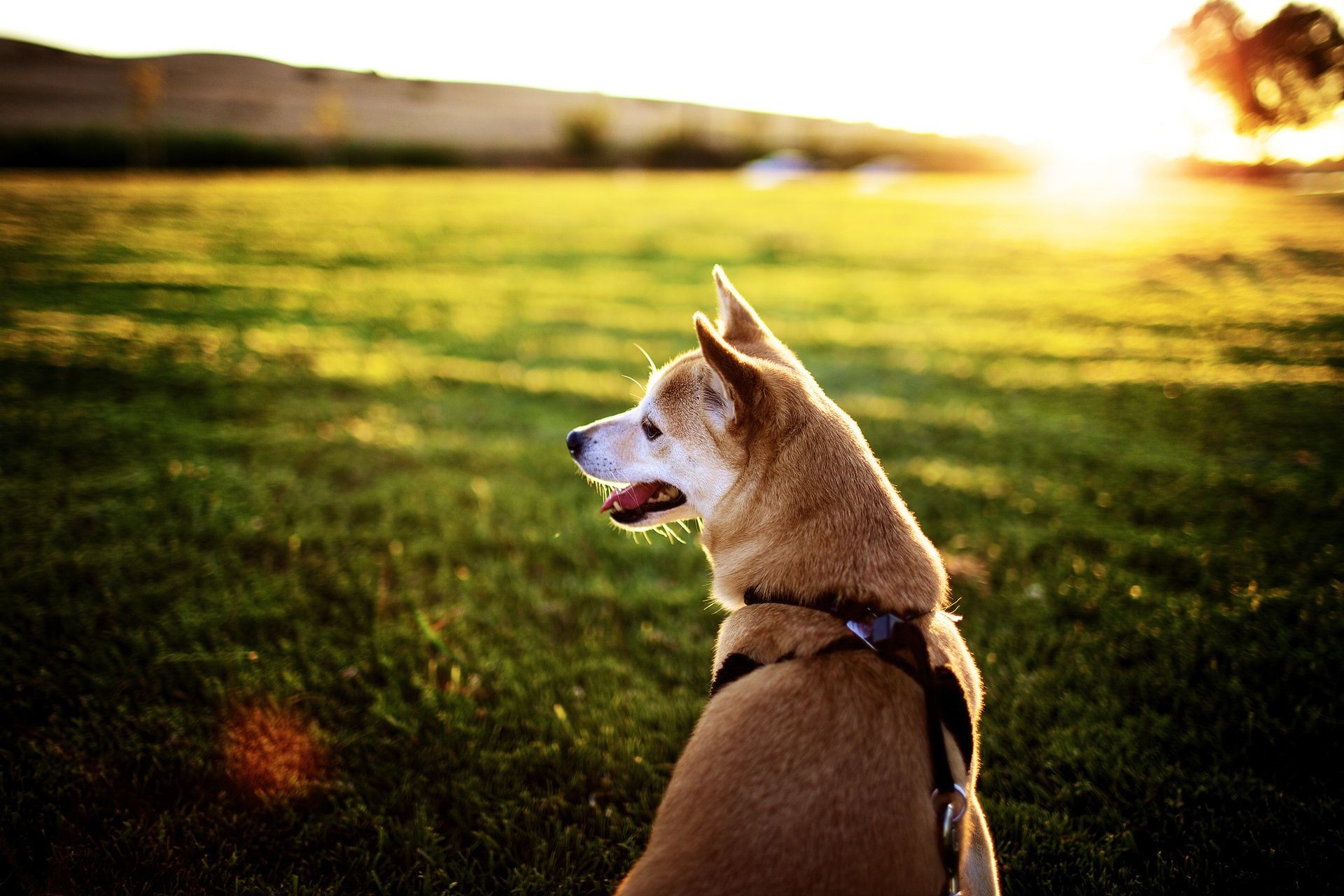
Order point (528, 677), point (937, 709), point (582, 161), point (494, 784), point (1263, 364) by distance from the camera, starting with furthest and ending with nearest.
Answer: point (582, 161)
point (1263, 364)
point (528, 677)
point (494, 784)
point (937, 709)

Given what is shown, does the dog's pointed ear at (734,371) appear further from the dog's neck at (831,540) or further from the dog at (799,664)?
the dog's neck at (831,540)

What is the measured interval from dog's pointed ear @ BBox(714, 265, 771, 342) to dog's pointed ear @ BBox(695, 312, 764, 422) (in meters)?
0.85

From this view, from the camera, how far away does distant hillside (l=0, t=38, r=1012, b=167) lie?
1818 inches

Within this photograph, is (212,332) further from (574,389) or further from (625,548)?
(625,548)

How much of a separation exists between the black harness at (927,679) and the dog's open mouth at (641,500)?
113cm

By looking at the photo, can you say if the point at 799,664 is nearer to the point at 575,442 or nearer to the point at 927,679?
the point at 927,679

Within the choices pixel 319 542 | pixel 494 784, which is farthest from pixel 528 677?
pixel 319 542

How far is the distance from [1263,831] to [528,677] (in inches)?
147

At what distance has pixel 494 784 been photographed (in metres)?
3.30

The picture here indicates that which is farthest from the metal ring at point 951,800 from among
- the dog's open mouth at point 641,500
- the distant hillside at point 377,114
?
the distant hillside at point 377,114

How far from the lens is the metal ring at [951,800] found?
6.35ft

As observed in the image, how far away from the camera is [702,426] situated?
327 cm

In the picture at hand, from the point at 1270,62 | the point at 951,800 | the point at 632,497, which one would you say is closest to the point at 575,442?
the point at 632,497

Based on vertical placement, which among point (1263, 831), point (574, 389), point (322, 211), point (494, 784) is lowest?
point (494, 784)
